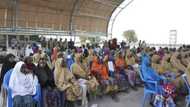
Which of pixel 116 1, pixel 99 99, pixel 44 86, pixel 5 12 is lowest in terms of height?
pixel 99 99

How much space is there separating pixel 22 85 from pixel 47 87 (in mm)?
602

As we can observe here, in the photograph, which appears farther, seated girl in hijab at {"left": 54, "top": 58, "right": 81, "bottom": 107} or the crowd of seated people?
seated girl in hijab at {"left": 54, "top": 58, "right": 81, "bottom": 107}

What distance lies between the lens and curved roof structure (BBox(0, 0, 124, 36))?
67.5 ft

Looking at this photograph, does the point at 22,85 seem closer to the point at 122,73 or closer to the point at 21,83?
the point at 21,83

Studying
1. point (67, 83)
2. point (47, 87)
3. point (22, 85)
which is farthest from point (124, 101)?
point (22, 85)

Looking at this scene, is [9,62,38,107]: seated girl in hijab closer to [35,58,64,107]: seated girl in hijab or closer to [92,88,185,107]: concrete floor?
[35,58,64,107]: seated girl in hijab

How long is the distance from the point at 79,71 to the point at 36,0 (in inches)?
646

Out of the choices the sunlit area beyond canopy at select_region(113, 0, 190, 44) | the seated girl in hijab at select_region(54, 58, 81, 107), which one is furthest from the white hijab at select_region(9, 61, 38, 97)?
the sunlit area beyond canopy at select_region(113, 0, 190, 44)

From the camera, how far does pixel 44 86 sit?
5.72m

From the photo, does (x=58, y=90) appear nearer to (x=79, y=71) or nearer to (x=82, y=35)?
(x=79, y=71)

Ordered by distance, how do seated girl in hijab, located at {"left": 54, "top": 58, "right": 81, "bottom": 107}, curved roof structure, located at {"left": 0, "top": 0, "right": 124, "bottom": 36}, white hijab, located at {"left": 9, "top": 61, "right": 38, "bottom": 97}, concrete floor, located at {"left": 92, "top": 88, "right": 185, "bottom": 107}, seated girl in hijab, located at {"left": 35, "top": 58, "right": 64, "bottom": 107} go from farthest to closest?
curved roof structure, located at {"left": 0, "top": 0, "right": 124, "bottom": 36}
concrete floor, located at {"left": 92, "top": 88, "right": 185, "bottom": 107}
seated girl in hijab, located at {"left": 54, "top": 58, "right": 81, "bottom": 107}
seated girl in hijab, located at {"left": 35, "top": 58, "right": 64, "bottom": 107}
white hijab, located at {"left": 9, "top": 61, "right": 38, "bottom": 97}

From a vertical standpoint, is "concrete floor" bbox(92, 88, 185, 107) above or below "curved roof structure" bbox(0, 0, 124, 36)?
below

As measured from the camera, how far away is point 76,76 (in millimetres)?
6691

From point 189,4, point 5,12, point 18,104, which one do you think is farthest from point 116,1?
point 18,104
